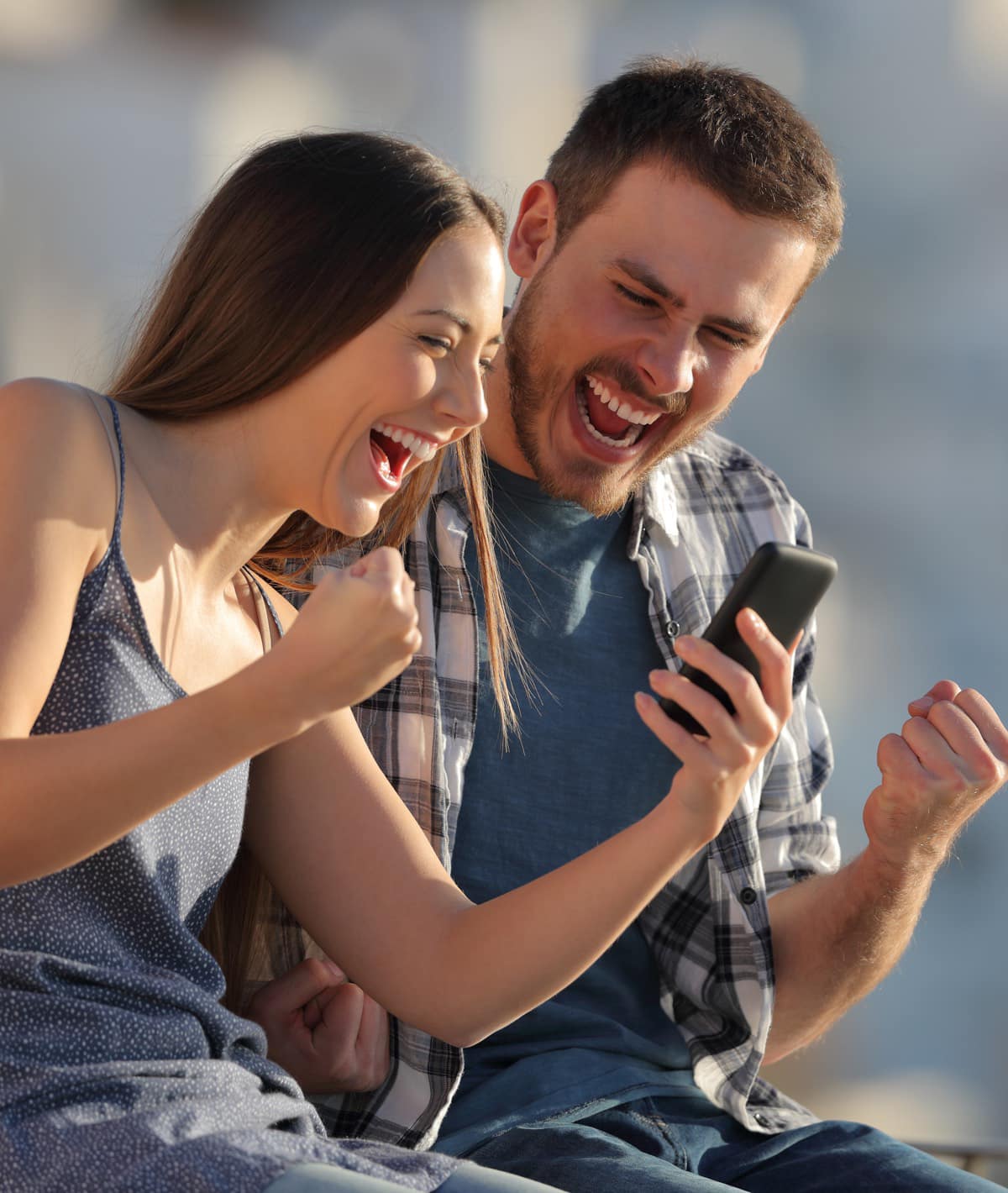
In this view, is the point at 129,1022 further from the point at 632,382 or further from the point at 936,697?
the point at 632,382

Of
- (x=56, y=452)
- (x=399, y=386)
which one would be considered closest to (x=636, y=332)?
(x=399, y=386)

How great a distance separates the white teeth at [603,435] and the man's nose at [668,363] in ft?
0.28

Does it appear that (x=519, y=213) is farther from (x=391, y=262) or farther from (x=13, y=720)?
(x=13, y=720)

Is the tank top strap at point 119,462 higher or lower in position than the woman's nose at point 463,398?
lower

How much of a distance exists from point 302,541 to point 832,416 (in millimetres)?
1261

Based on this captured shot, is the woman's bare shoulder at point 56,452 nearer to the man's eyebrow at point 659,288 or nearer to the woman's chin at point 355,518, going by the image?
the woman's chin at point 355,518

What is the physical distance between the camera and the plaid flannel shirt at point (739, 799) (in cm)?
152

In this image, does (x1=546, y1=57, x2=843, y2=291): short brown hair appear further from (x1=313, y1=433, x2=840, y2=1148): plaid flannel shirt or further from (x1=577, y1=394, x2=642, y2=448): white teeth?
(x1=313, y1=433, x2=840, y2=1148): plaid flannel shirt

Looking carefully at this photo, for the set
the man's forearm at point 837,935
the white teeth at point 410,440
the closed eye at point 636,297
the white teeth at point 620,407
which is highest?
the closed eye at point 636,297

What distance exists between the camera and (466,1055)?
156 cm

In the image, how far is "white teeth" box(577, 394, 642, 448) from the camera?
1.82 meters

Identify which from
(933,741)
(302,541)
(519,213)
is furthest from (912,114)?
(302,541)

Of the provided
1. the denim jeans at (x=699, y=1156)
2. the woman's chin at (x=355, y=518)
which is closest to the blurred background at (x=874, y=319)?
the denim jeans at (x=699, y=1156)

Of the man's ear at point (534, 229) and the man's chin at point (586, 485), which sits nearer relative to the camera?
the man's chin at point (586, 485)
